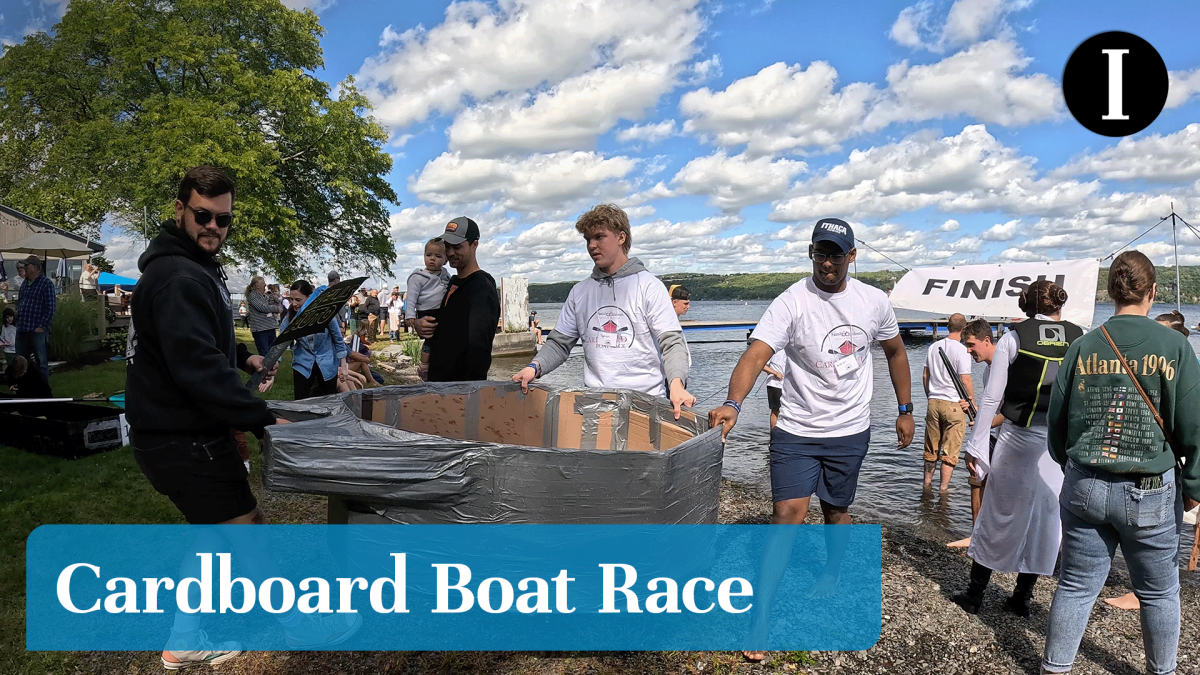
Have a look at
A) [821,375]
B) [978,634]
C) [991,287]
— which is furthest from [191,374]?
[991,287]

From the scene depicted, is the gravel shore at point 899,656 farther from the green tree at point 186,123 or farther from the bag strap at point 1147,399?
the green tree at point 186,123

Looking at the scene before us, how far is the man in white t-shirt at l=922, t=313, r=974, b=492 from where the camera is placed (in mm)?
6793

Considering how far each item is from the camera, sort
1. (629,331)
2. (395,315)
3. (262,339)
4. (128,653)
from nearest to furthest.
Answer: (128,653), (629,331), (262,339), (395,315)

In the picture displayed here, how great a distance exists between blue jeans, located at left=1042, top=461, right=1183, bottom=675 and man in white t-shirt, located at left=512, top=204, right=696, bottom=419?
1738 mm

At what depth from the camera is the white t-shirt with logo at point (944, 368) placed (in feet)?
21.7

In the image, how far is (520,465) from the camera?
2154 mm

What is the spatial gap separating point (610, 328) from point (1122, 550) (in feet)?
7.61

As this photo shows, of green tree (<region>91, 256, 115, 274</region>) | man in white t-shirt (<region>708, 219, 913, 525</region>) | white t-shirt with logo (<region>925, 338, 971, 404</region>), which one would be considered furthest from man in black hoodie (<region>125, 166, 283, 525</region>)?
green tree (<region>91, 256, 115, 274</region>)

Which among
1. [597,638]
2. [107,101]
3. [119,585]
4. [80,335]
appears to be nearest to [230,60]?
[107,101]

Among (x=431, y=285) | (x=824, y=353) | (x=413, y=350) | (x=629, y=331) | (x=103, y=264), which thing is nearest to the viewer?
(x=824, y=353)

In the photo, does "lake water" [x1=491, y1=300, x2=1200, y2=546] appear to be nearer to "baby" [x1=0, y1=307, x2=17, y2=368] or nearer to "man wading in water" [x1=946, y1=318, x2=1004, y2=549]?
"man wading in water" [x1=946, y1=318, x2=1004, y2=549]

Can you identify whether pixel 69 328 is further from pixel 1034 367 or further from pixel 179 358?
pixel 1034 367

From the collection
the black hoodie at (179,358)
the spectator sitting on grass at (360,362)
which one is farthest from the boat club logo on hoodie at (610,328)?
the spectator sitting on grass at (360,362)

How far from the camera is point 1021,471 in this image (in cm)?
354
